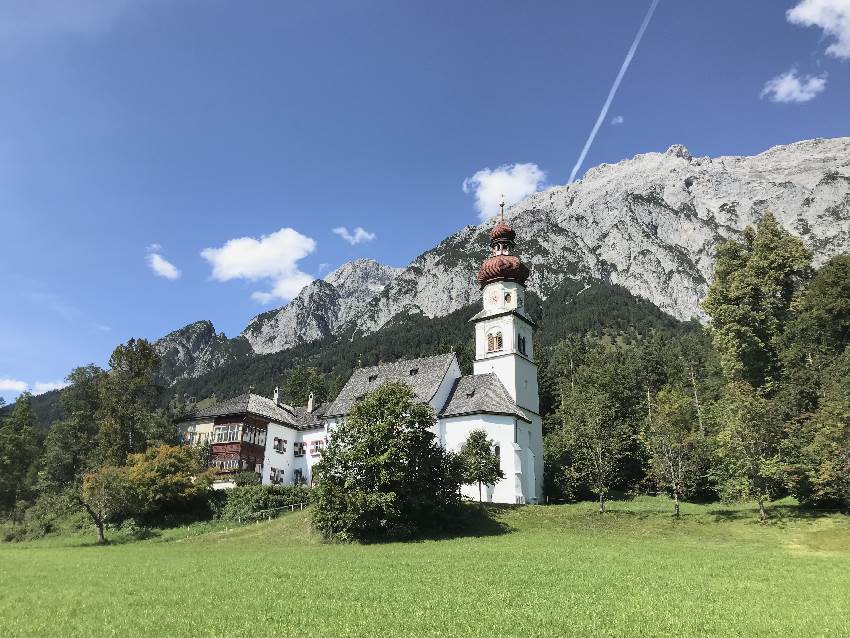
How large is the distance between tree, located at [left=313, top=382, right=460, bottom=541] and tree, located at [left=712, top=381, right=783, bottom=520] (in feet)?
58.4

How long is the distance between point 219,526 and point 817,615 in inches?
1630

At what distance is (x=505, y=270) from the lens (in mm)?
53125

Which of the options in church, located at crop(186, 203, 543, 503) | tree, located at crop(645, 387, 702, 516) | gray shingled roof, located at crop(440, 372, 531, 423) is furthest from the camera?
gray shingled roof, located at crop(440, 372, 531, 423)

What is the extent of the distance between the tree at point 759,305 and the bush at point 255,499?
39542mm

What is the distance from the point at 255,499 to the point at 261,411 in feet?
42.7

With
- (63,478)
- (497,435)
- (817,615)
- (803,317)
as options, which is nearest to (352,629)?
(817,615)

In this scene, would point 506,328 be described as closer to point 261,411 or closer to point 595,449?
point 595,449

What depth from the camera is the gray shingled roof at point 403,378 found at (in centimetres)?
5125

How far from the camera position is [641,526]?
34.9m

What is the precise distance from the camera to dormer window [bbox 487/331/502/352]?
172ft

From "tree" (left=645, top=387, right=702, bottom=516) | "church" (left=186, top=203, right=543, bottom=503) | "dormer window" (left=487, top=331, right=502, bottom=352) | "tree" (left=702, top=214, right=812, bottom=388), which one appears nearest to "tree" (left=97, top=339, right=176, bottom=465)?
"church" (left=186, top=203, right=543, bottom=503)

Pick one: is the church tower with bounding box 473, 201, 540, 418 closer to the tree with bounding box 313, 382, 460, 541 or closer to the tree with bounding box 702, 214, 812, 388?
the tree with bounding box 313, 382, 460, 541

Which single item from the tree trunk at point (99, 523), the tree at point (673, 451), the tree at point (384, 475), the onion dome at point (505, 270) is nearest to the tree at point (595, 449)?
the tree at point (673, 451)

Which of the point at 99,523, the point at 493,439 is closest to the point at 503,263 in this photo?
the point at 493,439
